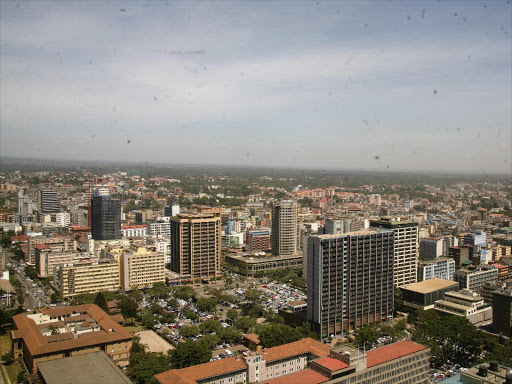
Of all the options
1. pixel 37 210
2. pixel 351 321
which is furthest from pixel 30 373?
pixel 37 210

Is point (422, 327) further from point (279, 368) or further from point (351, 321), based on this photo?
point (279, 368)

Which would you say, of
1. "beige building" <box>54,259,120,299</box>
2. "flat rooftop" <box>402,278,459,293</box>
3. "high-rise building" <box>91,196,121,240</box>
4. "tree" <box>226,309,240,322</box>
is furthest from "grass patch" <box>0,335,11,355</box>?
"flat rooftop" <box>402,278,459,293</box>

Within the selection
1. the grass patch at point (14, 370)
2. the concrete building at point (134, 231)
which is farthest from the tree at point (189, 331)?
the concrete building at point (134, 231)

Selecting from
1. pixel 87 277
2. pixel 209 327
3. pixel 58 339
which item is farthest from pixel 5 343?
pixel 209 327

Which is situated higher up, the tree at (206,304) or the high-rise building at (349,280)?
the high-rise building at (349,280)

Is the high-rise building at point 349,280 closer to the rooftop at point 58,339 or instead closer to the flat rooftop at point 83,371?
the rooftop at point 58,339

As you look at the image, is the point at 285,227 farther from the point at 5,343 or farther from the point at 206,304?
the point at 5,343
